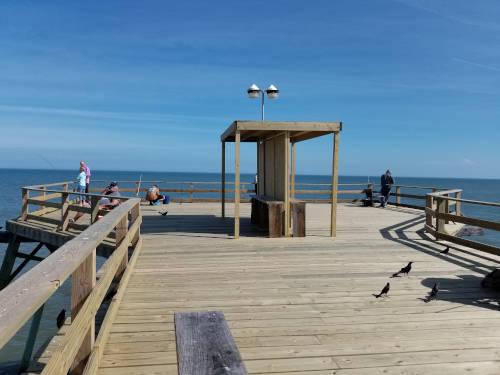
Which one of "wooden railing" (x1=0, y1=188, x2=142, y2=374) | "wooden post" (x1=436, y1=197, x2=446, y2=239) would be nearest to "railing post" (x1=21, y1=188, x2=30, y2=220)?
"wooden railing" (x1=0, y1=188, x2=142, y2=374)

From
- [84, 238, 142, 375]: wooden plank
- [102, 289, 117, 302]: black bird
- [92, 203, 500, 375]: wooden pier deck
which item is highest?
[84, 238, 142, 375]: wooden plank

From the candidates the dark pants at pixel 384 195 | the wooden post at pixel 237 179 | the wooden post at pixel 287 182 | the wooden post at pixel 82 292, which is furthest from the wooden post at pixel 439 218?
the dark pants at pixel 384 195

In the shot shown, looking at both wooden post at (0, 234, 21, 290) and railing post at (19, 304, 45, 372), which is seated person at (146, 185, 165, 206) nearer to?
wooden post at (0, 234, 21, 290)

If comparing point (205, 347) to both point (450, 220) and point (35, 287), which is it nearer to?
point (35, 287)

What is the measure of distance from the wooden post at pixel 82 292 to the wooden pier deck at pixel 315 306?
1.10ft

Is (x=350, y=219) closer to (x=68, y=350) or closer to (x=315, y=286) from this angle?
(x=315, y=286)

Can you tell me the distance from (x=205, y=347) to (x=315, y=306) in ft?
9.17

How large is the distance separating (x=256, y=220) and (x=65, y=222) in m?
4.69

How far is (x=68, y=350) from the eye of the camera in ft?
7.16

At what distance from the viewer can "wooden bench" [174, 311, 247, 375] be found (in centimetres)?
212

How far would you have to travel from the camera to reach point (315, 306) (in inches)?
196

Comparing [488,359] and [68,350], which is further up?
[68,350]

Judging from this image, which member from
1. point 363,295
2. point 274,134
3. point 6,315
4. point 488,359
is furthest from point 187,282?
point 274,134

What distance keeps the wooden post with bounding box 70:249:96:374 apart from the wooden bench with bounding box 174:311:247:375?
0.57 meters
